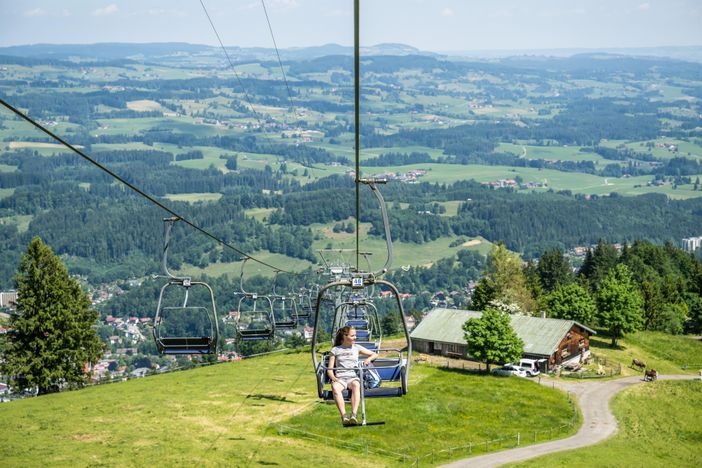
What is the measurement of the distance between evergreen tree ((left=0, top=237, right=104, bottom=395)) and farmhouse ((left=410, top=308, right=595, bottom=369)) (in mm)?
26648

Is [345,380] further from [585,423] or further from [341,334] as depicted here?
[585,423]

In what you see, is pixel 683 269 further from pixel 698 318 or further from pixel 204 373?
pixel 204 373

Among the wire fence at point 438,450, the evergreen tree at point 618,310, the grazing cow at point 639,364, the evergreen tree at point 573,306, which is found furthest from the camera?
the evergreen tree at point 573,306

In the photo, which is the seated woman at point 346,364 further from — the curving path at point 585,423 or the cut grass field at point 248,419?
the curving path at point 585,423

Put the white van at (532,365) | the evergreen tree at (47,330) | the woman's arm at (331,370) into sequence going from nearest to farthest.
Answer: the woman's arm at (331,370) → the evergreen tree at (47,330) → the white van at (532,365)

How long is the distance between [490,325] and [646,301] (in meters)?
35.7

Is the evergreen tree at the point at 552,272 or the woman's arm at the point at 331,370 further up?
the woman's arm at the point at 331,370

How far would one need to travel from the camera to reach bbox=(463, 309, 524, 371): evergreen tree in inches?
2657

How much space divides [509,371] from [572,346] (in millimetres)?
7166

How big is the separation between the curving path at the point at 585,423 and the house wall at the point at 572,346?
4.58m

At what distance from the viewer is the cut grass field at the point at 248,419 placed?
4391cm

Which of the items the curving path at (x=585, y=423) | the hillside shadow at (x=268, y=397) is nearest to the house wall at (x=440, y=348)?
the curving path at (x=585, y=423)

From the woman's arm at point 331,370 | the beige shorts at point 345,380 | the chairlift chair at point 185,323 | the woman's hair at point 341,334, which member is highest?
the woman's hair at point 341,334

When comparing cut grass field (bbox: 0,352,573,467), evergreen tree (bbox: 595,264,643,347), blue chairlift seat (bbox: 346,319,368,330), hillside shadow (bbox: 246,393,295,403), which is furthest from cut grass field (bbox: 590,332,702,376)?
blue chairlift seat (bbox: 346,319,368,330)
